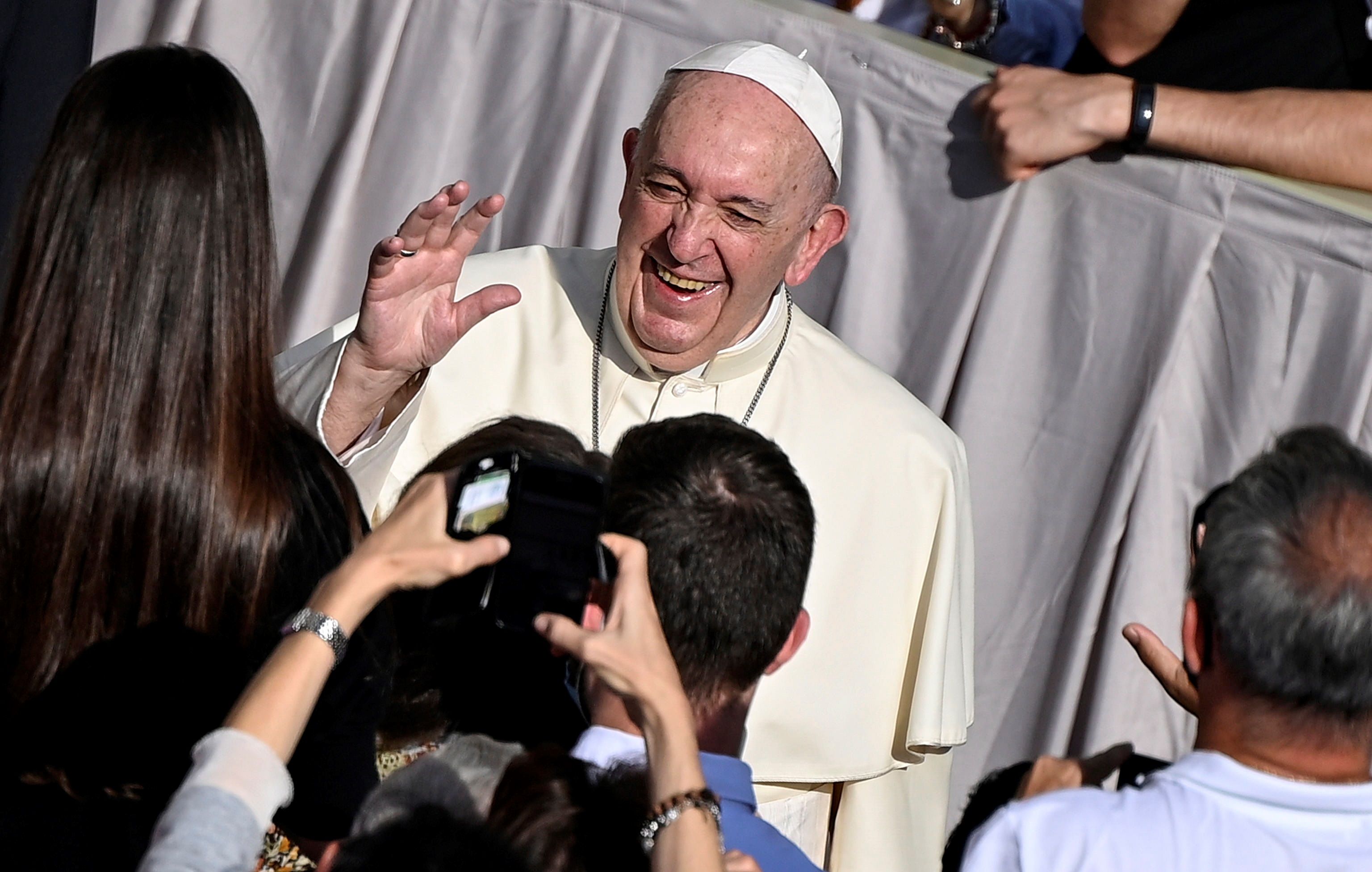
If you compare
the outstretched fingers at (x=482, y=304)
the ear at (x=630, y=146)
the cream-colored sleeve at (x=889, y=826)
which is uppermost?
the ear at (x=630, y=146)

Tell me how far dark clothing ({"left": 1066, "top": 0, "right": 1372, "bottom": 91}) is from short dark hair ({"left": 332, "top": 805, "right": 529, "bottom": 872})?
251 centimetres

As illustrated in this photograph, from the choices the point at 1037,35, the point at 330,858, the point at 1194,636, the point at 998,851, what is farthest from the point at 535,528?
the point at 1037,35

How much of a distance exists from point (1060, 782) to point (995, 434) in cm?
134

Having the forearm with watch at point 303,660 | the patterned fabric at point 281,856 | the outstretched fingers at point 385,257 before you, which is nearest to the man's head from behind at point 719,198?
the outstretched fingers at point 385,257

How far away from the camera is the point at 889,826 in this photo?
8.97ft

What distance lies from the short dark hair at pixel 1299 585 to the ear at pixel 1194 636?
3cm

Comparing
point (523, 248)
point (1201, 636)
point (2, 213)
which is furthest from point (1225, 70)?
point (2, 213)

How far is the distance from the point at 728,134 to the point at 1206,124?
3.05 feet

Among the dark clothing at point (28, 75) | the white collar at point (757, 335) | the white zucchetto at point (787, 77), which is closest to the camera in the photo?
the white zucchetto at point (787, 77)

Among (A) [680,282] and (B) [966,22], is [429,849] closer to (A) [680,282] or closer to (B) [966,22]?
(A) [680,282]

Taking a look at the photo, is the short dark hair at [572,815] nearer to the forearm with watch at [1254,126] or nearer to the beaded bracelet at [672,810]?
the beaded bracelet at [672,810]

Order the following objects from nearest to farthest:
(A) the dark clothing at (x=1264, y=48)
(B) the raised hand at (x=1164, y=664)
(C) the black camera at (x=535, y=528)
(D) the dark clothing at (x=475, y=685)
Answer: (C) the black camera at (x=535, y=528) < (B) the raised hand at (x=1164, y=664) < (D) the dark clothing at (x=475, y=685) < (A) the dark clothing at (x=1264, y=48)

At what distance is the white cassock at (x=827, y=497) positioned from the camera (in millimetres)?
2680

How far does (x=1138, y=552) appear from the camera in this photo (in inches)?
116
